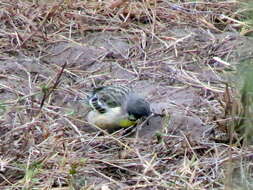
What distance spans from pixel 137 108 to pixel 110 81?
37.7 inches

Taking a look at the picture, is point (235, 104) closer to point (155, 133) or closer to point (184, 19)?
point (155, 133)

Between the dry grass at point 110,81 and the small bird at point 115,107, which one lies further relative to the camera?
the small bird at point 115,107

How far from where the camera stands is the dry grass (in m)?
5.57

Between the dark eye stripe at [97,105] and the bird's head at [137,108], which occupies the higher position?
the bird's head at [137,108]

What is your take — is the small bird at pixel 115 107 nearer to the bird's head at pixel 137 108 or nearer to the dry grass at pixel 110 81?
the bird's head at pixel 137 108

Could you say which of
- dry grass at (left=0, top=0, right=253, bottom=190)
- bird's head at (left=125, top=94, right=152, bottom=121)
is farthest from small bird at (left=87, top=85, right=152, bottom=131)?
dry grass at (left=0, top=0, right=253, bottom=190)

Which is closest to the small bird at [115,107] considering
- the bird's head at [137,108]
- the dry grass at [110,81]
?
the bird's head at [137,108]

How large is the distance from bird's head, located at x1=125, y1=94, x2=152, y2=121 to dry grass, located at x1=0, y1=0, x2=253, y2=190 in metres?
0.25

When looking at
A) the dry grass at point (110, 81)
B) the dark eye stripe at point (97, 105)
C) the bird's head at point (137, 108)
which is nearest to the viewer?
the dry grass at point (110, 81)

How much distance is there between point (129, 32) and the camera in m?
8.34

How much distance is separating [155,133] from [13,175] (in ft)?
4.14

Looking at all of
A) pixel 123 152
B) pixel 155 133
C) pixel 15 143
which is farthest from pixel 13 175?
pixel 155 133

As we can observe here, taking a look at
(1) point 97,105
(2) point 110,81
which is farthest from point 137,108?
(2) point 110,81

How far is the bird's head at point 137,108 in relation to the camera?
21.1 feet
